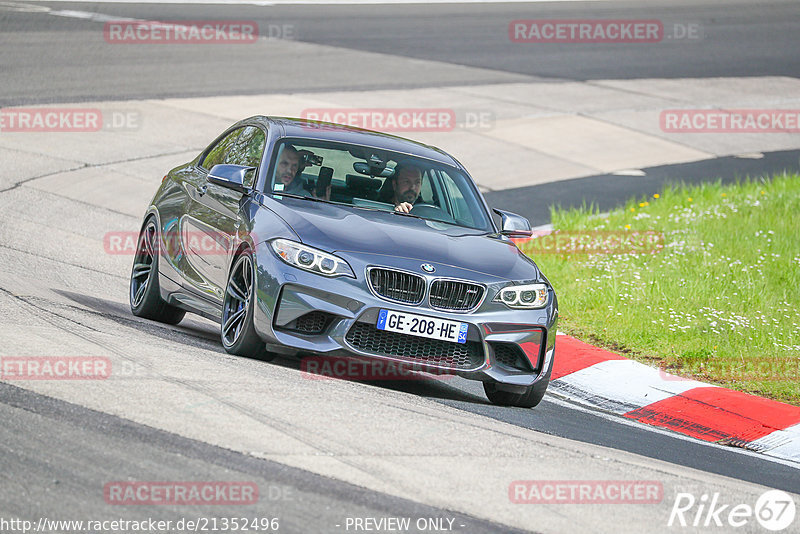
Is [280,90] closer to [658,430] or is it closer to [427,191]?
[427,191]

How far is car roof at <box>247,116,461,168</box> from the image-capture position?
8852mm

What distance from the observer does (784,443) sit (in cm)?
809

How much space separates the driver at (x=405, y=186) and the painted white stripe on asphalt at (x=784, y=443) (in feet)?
9.29

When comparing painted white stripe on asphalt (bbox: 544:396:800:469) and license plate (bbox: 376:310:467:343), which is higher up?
license plate (bbox: 376:310:467:343)

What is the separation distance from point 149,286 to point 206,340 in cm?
79

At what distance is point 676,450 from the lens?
756 cm

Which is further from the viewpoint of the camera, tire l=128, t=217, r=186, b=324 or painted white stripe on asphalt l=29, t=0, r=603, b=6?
painted white stripe on asphalt l=29, t=0, r=603, b=6

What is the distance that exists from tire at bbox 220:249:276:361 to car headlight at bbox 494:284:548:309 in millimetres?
1494

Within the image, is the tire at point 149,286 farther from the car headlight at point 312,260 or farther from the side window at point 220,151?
the car headlight at point 312,260

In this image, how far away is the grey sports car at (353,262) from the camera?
7.33 metres

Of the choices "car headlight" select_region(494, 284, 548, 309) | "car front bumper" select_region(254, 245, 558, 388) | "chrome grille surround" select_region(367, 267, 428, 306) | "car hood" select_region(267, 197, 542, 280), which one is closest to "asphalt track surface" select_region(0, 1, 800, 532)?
"car front bumper" select_region(254, 245, 558, 388)

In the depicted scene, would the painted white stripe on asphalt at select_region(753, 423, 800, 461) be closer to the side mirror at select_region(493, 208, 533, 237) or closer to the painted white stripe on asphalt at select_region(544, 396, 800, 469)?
the painted white stripe on asphalt at select_region(544, 396, 800, 469)

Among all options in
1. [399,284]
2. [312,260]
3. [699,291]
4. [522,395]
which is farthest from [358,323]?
[699,291]

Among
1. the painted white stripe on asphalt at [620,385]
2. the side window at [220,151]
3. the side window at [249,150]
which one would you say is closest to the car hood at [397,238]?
the side window at [249,150]
